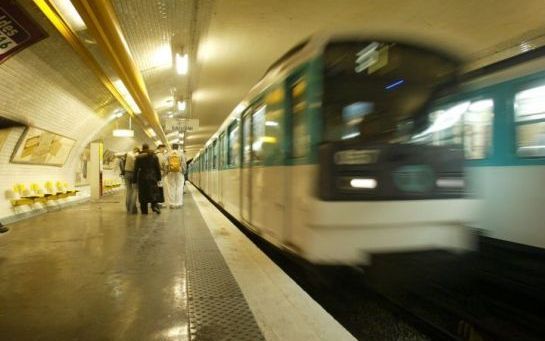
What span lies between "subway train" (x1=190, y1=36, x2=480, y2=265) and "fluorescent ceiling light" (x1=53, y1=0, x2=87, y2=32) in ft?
12.0

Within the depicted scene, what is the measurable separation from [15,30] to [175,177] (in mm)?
5890

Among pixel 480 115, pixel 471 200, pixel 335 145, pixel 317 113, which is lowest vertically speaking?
pixel 471 200

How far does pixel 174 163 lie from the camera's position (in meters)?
10.5

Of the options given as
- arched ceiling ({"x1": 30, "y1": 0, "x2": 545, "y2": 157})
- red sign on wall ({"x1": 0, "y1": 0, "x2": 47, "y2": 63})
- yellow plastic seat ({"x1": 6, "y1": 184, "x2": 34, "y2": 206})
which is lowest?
yellow plastic seat ({"x1": 6, "y1": 184, "x2": 34, "y2": 206})

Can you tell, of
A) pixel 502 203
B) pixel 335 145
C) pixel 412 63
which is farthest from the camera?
pixel 502 203

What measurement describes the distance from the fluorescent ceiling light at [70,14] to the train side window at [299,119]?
3664 mm

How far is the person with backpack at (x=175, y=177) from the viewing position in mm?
10578

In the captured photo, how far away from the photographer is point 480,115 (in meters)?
6.55

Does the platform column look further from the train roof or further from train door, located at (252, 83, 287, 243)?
the train roof

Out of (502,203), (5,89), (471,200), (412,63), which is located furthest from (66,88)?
(502,203)

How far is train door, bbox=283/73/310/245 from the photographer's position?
12.3 feet

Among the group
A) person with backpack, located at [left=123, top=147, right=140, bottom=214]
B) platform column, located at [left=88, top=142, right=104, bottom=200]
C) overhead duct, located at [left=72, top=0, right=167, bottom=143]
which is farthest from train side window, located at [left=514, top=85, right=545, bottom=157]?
platform column, located at [left=88, top=142, right=104, bottom=200]

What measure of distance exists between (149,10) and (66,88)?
10.4 ft

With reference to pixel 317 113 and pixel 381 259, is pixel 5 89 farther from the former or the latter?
pixel 381 259
